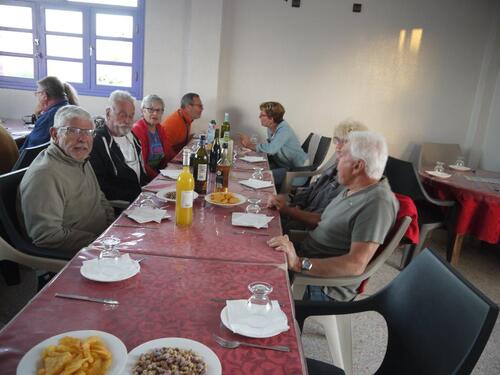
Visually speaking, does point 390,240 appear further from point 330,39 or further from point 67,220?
point 330,39

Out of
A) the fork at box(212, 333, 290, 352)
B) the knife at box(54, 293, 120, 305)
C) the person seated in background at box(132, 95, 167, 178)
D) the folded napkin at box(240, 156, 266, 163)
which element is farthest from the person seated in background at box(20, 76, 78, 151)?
the fork at box(212, 333, 290, 352)

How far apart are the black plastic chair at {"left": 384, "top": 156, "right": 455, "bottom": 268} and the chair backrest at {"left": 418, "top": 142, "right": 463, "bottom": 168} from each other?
5.24 feet

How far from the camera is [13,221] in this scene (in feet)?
5.39

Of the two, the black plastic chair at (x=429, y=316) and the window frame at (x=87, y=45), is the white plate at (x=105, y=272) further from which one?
the window frame at (x=87, y=45)

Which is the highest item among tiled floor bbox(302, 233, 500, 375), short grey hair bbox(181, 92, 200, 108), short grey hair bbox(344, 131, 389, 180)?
short grey hair bbox(181, 92, 200, 108)

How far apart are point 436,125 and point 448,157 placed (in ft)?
1.41

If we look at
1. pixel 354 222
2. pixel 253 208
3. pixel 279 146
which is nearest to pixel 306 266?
pixel 354 222

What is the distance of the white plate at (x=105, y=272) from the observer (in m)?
1.05

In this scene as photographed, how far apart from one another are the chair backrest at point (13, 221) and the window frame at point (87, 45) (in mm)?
3011

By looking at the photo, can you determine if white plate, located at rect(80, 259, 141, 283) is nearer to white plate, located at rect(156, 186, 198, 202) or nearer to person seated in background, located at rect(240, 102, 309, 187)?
white plate, located at rect(156, 186, 198, 202)

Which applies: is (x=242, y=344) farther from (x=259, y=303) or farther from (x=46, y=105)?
(x=46, y=105)

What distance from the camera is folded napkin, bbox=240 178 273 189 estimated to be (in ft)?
7.49

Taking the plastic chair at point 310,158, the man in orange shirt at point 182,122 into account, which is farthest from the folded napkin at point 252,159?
the man in orange shirt at point 182,122

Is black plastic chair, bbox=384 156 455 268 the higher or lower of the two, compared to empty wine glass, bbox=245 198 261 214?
lower
